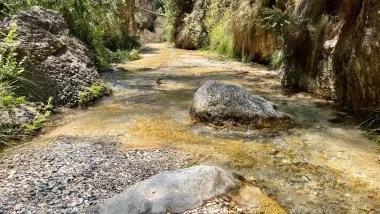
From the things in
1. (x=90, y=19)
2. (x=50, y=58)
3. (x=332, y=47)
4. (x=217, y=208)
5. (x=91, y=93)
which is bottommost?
(x=217, y=208)

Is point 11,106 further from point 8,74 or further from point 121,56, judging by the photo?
point 121,56

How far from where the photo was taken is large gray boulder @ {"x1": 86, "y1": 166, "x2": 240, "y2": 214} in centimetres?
218

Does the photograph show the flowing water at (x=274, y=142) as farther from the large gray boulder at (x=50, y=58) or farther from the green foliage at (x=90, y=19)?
the green foliage at (x=90, y=19)

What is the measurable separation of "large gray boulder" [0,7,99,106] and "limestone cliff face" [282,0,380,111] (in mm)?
4437

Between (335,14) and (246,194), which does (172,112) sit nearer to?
(246,194)

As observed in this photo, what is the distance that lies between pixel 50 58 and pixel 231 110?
3462mm

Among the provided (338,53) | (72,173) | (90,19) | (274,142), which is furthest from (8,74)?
(90,19)

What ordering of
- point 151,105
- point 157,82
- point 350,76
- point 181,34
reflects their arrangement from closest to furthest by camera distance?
1. point 350,76
2. point 151,105
3. point 157,82
4. point 181,34

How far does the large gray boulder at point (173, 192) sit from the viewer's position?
7.16ft

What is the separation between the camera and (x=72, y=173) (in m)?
2.89

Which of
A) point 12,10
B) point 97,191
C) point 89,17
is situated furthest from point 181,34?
point 97,191

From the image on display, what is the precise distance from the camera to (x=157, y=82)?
294 inches

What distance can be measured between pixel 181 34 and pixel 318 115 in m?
14.9

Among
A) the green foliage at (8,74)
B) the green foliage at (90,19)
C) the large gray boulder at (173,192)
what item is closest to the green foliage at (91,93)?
the green foliage at (8,74)
